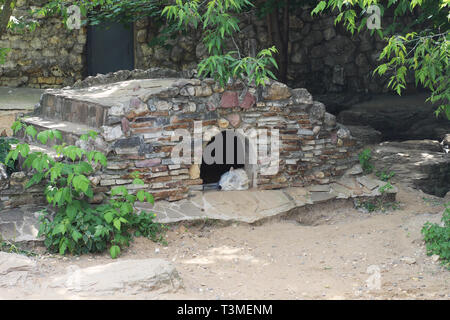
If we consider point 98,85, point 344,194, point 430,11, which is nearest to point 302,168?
point 344,194

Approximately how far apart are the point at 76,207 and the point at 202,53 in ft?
21.1

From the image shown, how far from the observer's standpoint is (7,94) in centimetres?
1091

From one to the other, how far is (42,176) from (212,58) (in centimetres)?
235

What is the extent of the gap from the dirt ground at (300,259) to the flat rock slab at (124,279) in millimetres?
98

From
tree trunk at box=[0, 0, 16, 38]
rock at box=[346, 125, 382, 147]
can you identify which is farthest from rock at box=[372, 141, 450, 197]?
tree trunk at box=[0, 0, 16, 38]

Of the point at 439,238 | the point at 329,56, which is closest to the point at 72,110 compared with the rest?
the point at 439,238

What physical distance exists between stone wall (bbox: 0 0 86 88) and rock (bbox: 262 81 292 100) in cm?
539

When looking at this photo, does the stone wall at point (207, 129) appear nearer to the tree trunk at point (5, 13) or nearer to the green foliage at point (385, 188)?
the green foliage at point (385, 188)

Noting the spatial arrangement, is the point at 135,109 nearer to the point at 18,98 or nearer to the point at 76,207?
the point at 76,207

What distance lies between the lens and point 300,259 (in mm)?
6105

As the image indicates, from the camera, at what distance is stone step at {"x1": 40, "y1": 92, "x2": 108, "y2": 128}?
708 centimetres

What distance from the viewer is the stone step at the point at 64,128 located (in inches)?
276

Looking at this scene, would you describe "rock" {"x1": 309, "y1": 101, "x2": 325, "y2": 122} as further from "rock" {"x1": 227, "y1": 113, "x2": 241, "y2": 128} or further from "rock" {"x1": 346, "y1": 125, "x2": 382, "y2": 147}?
"rock" {"x1": 346, "y1": 125, "x2": 382, "y2": 147}

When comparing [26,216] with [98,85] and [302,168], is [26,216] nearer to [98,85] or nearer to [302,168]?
[98,85]
